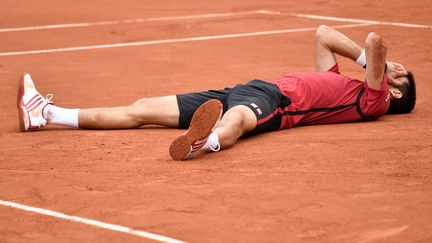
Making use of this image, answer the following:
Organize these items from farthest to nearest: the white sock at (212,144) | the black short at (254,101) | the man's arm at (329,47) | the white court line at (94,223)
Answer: the man's arm at (329,47) → the black short at (254,101) → the white sock at (212,144) → the white court line at (94,223)

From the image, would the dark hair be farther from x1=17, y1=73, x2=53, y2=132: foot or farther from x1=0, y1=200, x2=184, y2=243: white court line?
x1=0, y1=200, x2=184, y2=243: white court line

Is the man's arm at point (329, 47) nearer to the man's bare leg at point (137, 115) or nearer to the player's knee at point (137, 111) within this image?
the man's bare leg at point (137, 115)

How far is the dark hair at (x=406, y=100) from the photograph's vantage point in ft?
30.3

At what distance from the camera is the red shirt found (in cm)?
887

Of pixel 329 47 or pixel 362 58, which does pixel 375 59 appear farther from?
pixel 329 47

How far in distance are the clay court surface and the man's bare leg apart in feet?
0.32

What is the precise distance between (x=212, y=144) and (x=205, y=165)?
28 centimetres

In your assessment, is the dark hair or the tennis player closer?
the tennis player

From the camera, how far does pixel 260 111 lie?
852 centimetres

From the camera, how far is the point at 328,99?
895cm

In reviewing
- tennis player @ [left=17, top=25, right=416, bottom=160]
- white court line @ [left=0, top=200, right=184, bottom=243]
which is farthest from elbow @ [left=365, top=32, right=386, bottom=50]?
white court line @ [left=0, top=200, right=184, bottom=243]

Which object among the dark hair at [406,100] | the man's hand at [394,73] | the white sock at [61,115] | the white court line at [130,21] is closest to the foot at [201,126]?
the white sock at [61,115]

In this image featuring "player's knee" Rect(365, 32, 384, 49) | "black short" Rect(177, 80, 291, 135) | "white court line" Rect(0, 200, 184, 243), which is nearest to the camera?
"white court line" Rect(0, 200, 184, 243)

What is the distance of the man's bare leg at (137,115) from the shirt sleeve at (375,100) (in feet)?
5.40
